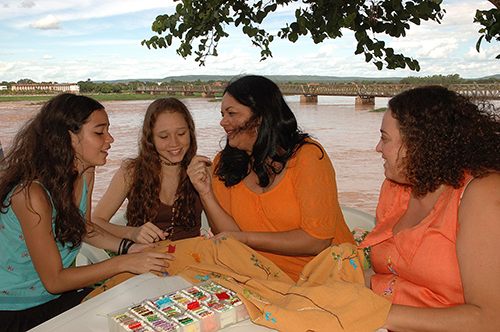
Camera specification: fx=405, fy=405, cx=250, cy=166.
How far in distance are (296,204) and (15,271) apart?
1.41m

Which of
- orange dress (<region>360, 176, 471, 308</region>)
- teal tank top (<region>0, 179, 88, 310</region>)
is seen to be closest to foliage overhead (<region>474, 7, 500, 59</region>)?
orange dress (<region>360, 176, 471, 308</region>)

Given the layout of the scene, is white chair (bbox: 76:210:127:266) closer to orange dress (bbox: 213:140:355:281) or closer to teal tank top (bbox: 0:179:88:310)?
teal tank top (bbox: 0:179:88:310)

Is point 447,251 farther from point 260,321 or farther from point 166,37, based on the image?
point 166,37

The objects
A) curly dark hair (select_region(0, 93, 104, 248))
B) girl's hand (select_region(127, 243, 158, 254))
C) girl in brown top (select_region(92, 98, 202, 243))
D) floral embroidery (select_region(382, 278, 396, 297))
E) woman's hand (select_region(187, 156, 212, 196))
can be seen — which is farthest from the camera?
girl in brown top (select_region(92, 98, 202, 243))

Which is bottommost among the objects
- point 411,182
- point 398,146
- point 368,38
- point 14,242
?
point 14,242

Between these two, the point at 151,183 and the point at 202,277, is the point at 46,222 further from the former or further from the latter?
the point at 151,183

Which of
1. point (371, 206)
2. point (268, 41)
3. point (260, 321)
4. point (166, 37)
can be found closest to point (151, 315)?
point (260, 321)

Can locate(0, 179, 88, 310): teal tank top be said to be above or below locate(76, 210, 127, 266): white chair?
above

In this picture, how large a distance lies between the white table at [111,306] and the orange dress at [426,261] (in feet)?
1.94

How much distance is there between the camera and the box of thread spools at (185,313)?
1.21 metres

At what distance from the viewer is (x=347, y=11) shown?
8.45 feet

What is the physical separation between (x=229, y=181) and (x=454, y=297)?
136cm

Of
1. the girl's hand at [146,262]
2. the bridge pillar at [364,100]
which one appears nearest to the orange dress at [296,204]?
the girl's hand at [146,262]

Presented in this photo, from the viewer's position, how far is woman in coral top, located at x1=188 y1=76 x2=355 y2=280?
213cm
